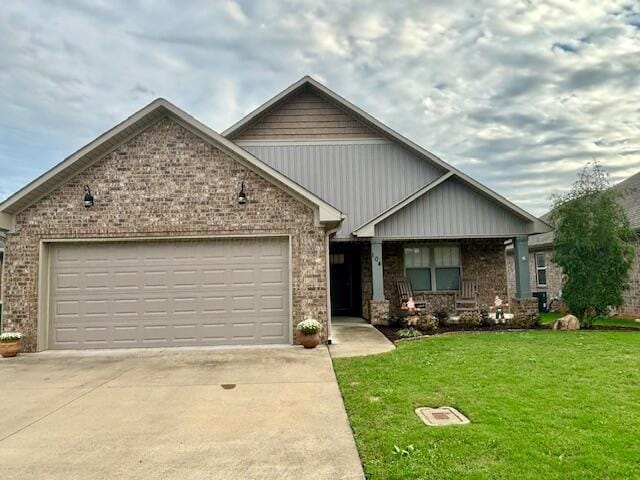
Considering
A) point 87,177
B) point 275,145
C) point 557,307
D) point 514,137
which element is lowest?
point 557,307

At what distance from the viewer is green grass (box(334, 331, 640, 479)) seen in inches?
142

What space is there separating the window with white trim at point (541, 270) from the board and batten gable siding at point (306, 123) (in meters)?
10.7

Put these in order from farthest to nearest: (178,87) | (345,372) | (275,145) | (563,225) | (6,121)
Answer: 1. (6,121)
2. (178,87)
3. (275,145)
4. (563,225)
5. (345,372)

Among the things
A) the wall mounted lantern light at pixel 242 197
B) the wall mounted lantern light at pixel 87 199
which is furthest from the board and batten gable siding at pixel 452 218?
the wall mounted lantern light at pixel 87 199

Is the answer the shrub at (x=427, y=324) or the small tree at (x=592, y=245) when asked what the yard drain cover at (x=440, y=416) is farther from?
the small tree at (x=592, y=245)

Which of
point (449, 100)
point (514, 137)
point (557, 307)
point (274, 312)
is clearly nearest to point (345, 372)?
point (274, 312)

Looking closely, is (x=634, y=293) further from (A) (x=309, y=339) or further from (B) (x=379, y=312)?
(A) (x=309, y=339)

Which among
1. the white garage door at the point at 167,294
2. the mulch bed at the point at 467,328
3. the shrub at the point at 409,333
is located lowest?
the mulch bed at the point at 467,328

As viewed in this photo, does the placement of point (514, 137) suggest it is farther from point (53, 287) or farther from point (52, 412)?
point (52, 412)

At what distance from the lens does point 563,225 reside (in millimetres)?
12656

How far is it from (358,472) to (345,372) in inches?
135

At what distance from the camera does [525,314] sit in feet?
41.7

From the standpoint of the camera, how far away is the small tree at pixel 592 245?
39.7 feet

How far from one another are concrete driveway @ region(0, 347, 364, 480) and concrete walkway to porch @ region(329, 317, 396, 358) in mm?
765
